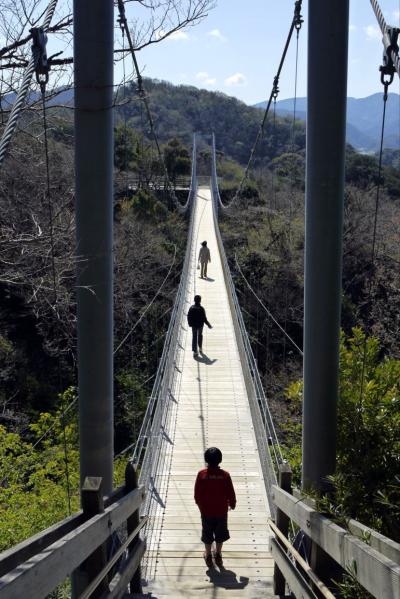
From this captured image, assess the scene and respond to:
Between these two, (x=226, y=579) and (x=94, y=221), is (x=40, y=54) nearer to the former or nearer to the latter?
(x=94, y=221)

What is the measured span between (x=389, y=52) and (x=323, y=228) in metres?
0.77

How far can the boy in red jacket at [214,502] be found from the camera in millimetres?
3580

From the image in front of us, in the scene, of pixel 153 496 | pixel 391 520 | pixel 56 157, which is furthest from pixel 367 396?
pixel 56 157

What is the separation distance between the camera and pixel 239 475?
198 inches

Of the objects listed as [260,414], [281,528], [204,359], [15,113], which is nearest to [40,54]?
[15,113]

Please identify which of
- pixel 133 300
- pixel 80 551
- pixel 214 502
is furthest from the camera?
pixel 133 300

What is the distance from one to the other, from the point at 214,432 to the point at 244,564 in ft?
6.99

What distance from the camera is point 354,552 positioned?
1641mm

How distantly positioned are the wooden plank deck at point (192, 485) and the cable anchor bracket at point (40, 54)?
2359 mm

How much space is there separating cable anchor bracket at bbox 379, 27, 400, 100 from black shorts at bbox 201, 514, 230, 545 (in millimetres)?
2377

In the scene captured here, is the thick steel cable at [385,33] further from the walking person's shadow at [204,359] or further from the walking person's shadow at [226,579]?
the walking person's shadow at [204,359]

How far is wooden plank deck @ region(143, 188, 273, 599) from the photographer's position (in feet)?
11.3

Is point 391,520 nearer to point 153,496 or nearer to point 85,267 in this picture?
point 85,267

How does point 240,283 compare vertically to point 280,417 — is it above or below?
above
